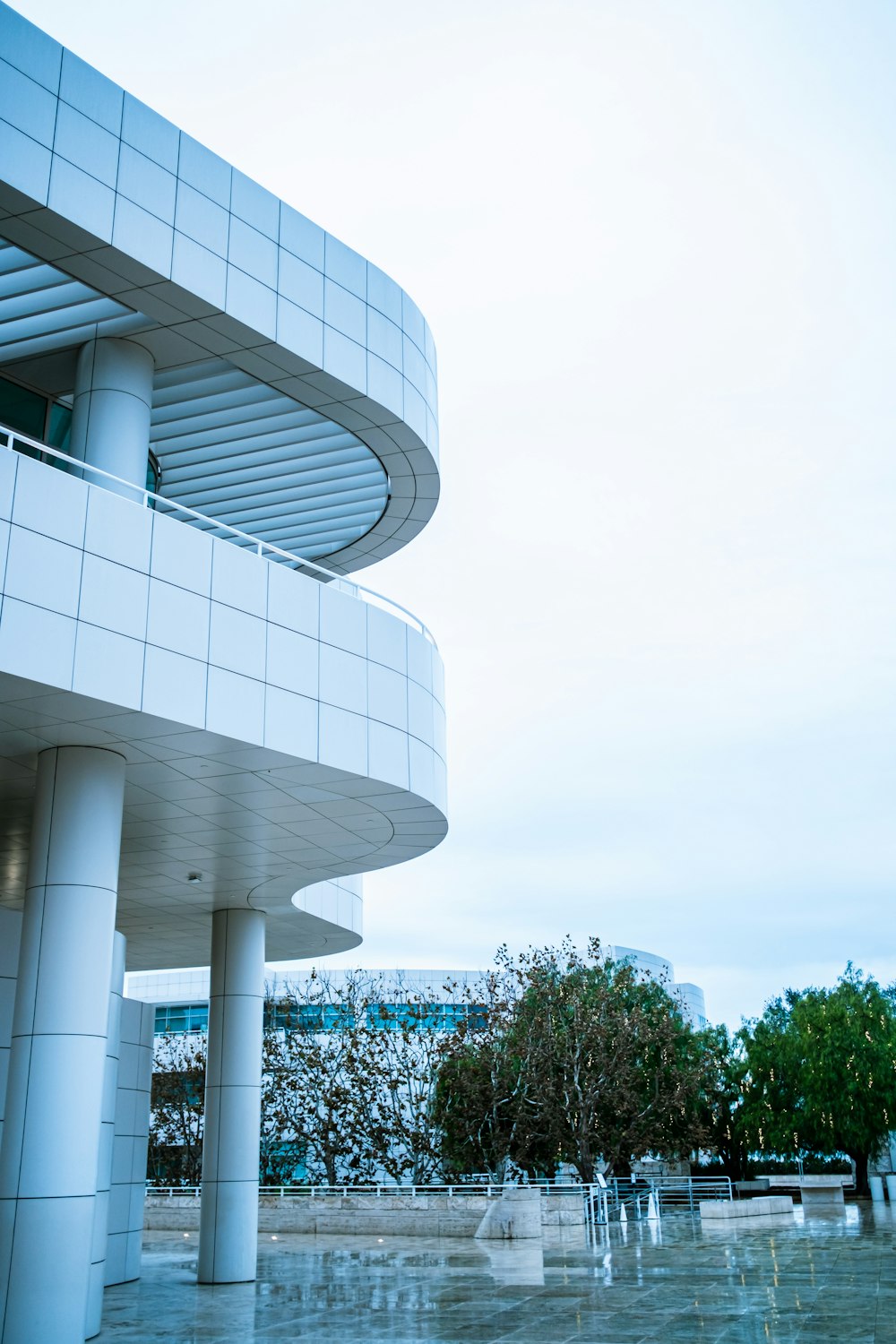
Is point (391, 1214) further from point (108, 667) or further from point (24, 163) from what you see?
point (24, 163)

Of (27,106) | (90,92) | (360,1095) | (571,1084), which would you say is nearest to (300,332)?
(90,92)

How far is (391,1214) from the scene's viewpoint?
29141 millimetres

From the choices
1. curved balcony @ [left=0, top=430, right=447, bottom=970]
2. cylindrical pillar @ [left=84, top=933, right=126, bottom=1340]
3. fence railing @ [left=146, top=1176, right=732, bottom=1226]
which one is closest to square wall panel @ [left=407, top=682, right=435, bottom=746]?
curved balcony @ [left=0, top=430, right=447, bottom=970]

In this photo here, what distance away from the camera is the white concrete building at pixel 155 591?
11633 mm

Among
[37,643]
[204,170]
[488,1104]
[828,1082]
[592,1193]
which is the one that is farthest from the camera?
[828,1082]

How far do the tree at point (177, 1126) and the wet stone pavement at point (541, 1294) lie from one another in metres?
14.8

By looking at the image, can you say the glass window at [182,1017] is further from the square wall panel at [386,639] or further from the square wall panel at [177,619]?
the square wall panel at [177,619]

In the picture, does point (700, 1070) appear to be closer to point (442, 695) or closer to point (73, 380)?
point (442, 695)

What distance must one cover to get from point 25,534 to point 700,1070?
98.3ft

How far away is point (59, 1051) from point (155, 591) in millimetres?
4756

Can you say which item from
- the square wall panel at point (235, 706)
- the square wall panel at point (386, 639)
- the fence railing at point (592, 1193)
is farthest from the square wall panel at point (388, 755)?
the fence railing at point (592, 1193)

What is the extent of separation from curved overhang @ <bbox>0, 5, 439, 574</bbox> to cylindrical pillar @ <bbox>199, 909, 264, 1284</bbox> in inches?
320

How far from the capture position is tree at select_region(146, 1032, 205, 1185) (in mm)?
39688

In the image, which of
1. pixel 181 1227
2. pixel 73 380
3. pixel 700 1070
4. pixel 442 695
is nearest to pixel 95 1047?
pixel 442 695
